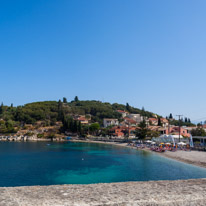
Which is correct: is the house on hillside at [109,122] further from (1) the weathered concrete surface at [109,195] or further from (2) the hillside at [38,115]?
(1) the weathered concrete surface at [109,195]

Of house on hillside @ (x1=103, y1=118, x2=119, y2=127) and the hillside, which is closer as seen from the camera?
the hillside

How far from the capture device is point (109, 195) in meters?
9.66

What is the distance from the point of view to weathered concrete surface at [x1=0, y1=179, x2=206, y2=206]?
8.82 metres

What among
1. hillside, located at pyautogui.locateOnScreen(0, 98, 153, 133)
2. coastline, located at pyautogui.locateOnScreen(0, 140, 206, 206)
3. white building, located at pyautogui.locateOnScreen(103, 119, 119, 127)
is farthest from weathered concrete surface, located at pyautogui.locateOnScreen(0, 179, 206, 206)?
white building, located at pyautogui.locateOnScreen(103, 119, 119, 127)

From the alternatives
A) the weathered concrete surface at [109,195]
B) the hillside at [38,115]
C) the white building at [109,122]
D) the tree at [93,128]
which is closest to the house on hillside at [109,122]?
the white building at [109,122]

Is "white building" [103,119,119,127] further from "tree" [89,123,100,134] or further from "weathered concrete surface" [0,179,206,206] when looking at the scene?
"weathered concrete surface" [0,179,206,206]

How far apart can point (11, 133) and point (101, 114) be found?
60100mm

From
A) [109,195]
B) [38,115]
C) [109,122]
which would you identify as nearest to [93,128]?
[109,122]

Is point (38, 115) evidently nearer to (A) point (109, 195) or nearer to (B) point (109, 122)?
(B) point (109, 122)

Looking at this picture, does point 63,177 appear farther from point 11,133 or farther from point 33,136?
point 11,133

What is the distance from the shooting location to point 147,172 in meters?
29.3

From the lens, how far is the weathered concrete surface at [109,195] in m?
8.82

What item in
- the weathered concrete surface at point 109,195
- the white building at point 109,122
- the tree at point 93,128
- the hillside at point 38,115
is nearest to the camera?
the weathered concrete surface at point 109,195

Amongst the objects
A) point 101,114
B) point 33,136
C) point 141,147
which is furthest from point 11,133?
point 141,147
